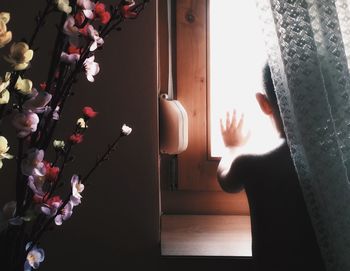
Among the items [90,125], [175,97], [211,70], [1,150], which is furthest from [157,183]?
[1,150]

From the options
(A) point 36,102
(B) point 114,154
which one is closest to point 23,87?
(A) point 36,102

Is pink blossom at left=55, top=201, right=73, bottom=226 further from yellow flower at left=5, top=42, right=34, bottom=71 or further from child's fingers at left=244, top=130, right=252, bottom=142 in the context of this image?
child's fingers at left=244, top=130, right=252, bottom=142

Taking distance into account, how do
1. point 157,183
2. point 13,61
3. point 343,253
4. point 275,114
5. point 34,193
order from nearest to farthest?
point 13,61 < point 34,193 < point 343,253 < point 275,114 < point 157,183

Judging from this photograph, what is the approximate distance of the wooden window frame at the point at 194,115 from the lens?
1.34 m

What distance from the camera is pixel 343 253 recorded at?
3.04 feet

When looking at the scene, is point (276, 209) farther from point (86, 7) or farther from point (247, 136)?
point (86, 7)

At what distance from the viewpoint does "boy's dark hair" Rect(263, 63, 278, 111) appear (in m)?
1.02

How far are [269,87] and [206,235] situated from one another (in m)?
0.52

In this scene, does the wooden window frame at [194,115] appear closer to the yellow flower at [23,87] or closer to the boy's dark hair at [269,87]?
the boy's dark hair at [269,87]

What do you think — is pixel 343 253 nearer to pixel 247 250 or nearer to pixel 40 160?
pixel 247 250

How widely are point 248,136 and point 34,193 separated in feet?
2.37

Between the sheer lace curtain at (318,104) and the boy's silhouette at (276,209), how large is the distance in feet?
0.15

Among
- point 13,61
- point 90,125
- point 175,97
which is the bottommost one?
point 13,61

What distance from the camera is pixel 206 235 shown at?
1297 millimetres
